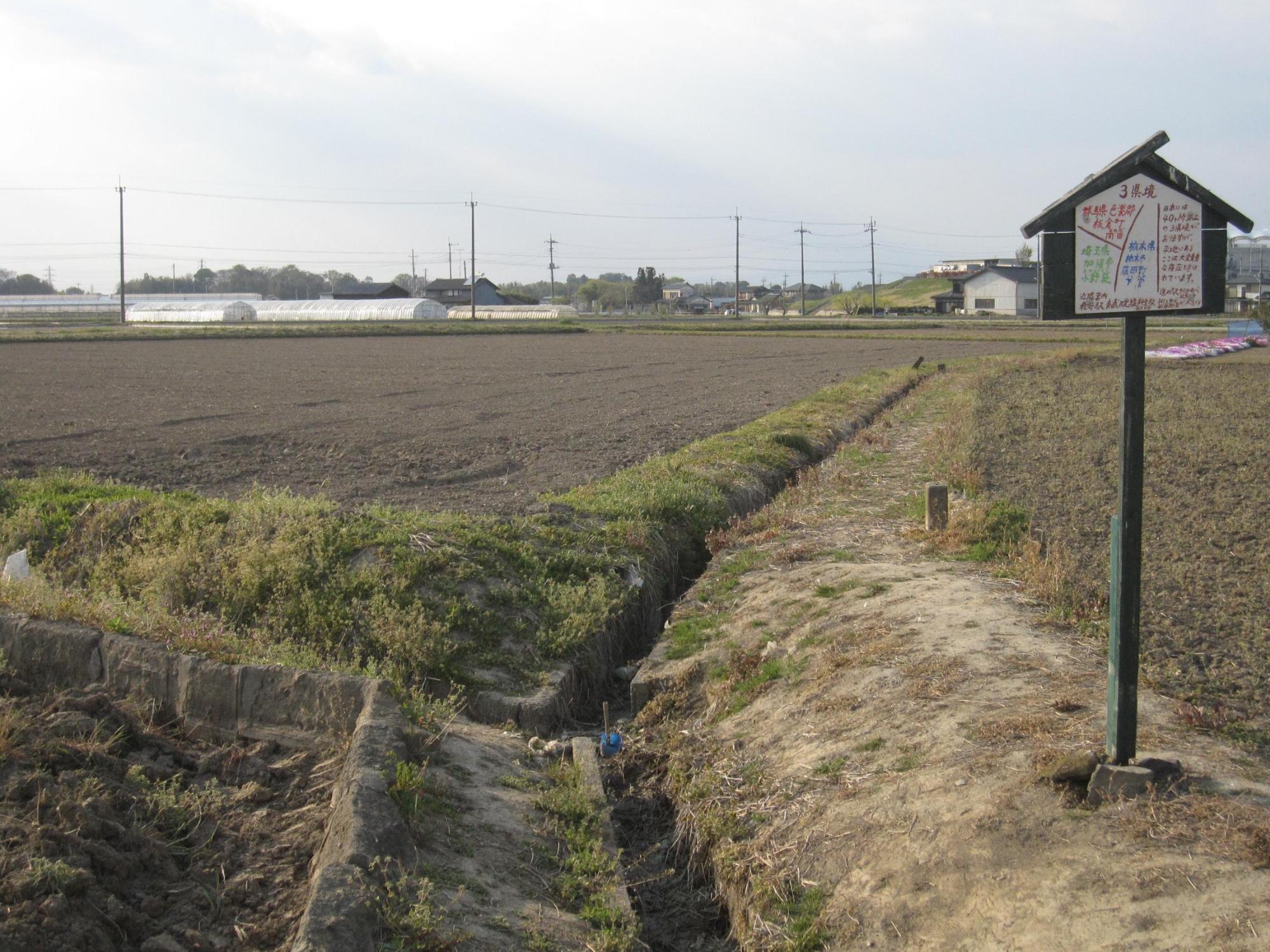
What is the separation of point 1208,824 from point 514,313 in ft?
343

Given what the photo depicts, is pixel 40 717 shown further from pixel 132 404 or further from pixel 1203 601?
pixel 132 404

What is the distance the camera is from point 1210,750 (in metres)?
5.17

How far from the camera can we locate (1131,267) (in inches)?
192

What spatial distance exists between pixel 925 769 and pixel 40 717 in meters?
4.44

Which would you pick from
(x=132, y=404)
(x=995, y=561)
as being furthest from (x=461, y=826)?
(x=132, y=404)

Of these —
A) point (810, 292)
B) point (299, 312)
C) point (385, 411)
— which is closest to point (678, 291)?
point (810, 292)

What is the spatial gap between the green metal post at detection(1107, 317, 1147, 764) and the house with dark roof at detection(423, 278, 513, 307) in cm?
11886

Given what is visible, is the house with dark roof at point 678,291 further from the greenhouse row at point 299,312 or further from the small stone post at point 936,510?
the small stone post at point 936,510

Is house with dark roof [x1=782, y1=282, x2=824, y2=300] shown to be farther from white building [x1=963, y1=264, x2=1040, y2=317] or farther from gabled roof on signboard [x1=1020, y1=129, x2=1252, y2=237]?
gabled roof on signboard [x1=1020, y1=129, x2=1252, y2=237]

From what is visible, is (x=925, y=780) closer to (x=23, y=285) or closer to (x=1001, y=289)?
(x=1001, y=289)

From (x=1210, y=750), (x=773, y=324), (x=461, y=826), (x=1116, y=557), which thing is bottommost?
(x=461, y=826)

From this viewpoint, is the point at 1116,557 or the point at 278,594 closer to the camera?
the point at 1116,557

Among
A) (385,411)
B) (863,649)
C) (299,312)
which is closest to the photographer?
A: (863,649)

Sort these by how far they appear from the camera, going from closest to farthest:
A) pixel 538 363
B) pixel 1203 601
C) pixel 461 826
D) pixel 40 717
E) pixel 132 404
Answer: pixel 40 717
pixel 461 826
pixel 1203 601
pixel 132 404
pixel 538 363
